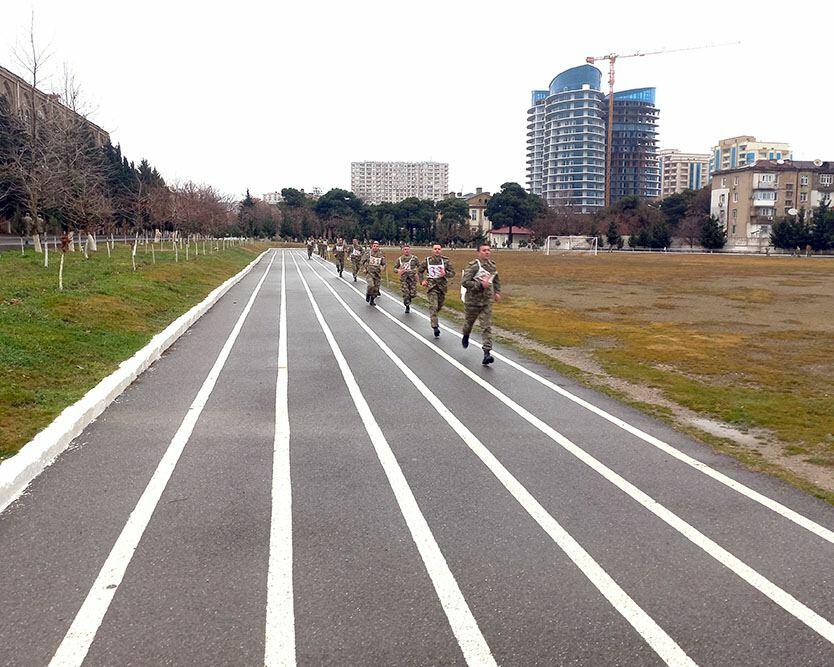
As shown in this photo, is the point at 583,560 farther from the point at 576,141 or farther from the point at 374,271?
the point at 576,141

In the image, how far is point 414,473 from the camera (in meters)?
5.46

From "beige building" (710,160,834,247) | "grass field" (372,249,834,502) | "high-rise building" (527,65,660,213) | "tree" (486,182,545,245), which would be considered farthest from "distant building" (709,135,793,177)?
"grass field" (372,249,834,502)

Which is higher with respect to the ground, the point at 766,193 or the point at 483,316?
the point at 766,193

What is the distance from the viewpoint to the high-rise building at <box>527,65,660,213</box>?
164 meters

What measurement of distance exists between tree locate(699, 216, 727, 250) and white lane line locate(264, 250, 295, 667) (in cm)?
9007

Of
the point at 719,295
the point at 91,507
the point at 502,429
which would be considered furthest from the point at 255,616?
the point at 719,295

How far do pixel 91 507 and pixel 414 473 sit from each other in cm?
238

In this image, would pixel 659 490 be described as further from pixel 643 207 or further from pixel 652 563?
pixel 643 207

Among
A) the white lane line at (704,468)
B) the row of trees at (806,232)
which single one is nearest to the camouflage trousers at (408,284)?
the white lane line at (704,468)

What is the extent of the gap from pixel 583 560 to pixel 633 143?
183931 mm

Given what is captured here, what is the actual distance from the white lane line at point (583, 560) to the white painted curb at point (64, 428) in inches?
141

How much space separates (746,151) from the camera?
165000mm

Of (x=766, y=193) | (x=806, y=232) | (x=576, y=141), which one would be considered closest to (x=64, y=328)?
(x=806, y=232)

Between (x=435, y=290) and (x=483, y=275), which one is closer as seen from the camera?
(x=483, y=275)
